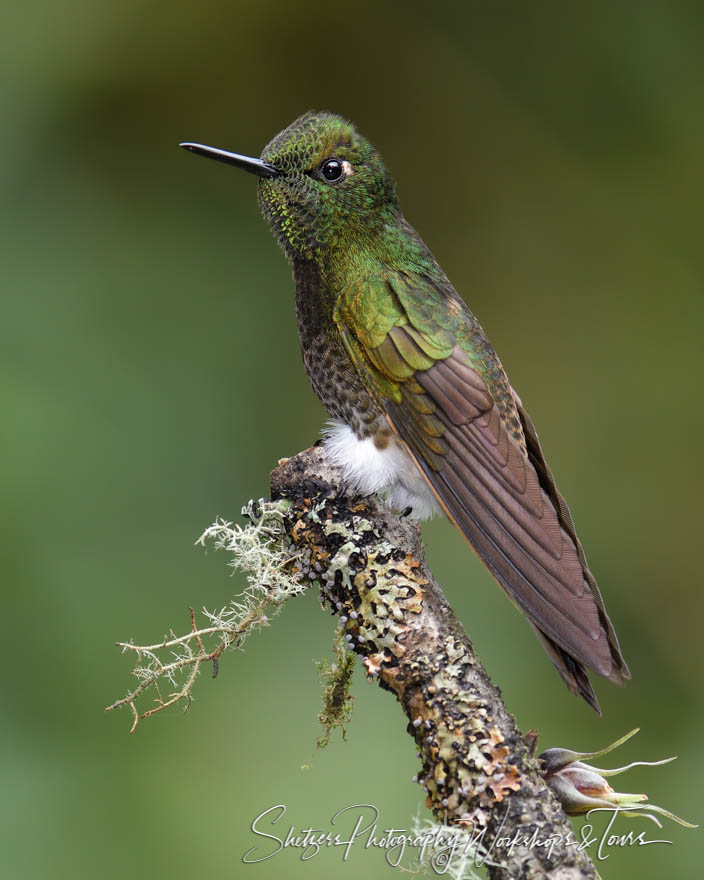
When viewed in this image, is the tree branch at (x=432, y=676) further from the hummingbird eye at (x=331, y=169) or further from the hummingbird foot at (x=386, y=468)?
the hummingbird eye at (x=331, y=169)

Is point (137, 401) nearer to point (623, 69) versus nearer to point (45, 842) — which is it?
point (45, 842)

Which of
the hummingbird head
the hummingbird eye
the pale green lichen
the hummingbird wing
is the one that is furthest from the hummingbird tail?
the hummingbird eye

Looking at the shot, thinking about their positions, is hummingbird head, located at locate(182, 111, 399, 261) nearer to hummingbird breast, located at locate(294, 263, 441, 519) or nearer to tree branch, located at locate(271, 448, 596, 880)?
hummingbird breast, located at locate(294, 263, 441, 519)

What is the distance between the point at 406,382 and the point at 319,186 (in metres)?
0.58

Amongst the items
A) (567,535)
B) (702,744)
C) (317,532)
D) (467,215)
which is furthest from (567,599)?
(467,215)

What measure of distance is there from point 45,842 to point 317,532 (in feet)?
5.97

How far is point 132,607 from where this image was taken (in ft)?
11.8

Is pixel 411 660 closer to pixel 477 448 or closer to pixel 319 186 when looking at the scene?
pixel 477 448

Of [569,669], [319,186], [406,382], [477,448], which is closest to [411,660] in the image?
[569,669]

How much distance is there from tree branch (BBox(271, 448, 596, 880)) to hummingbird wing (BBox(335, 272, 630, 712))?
A: 210 mm

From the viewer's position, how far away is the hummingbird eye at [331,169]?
102 inches

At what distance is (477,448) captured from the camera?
2.33 metres

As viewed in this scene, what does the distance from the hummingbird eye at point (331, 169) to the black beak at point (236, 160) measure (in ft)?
0.40

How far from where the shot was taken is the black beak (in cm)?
241
